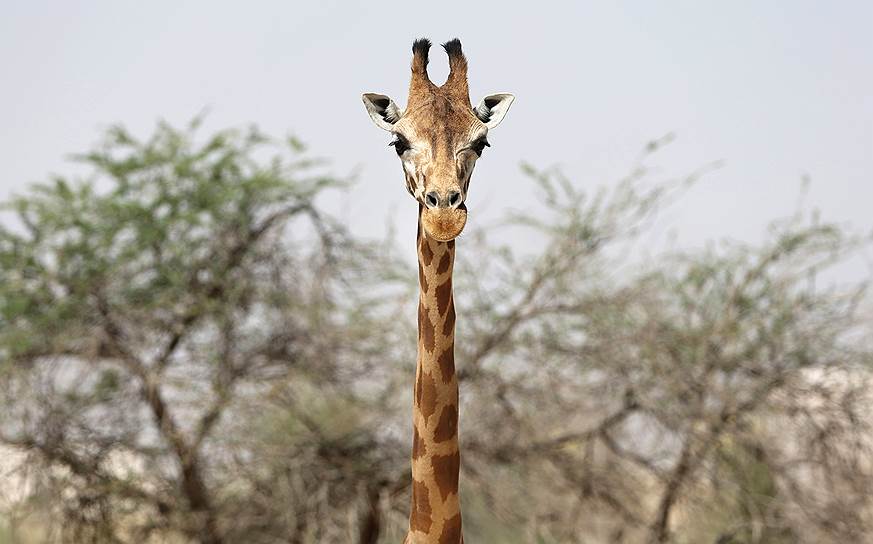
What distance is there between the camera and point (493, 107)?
17.7 feet

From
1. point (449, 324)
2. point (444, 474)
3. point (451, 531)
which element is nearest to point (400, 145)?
point (449, 324)

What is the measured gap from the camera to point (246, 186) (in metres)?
12.6

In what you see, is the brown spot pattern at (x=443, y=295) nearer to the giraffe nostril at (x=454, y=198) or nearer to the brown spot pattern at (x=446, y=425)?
the brown spot pattern at (x=446, y=425)

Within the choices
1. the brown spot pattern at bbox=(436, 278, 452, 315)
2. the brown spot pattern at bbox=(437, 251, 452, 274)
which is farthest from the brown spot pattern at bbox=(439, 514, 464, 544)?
the brown spot pattern at bbox=(437, 251, 452, 274)

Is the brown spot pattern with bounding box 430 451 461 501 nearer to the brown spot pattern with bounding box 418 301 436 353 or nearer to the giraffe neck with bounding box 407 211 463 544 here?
the giraffe neck with bounding box 407 211 463 544

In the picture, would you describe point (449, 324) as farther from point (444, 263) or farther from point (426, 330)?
point (444, 263)

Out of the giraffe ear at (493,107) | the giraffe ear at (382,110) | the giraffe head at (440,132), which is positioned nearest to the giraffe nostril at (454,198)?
the giraffe head at (440,132)

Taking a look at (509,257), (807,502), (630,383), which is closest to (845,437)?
(807,502)

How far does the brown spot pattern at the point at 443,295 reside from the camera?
512 cm

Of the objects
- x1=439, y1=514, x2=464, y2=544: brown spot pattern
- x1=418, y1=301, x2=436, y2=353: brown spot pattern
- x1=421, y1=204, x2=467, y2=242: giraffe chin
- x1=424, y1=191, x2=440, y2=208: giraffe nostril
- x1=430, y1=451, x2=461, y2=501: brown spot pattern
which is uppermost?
x1=424, y1=191, x2=440, y2=208: giraffe nostril

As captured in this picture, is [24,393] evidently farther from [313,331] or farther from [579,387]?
[579,387]

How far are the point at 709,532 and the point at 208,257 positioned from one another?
7117 millimetres

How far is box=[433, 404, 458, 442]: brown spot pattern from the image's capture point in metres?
5.25

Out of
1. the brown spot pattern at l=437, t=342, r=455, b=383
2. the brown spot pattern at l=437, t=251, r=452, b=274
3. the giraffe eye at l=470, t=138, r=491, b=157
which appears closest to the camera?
the giraffe eye at l=470, t=138, r=491, b=157
